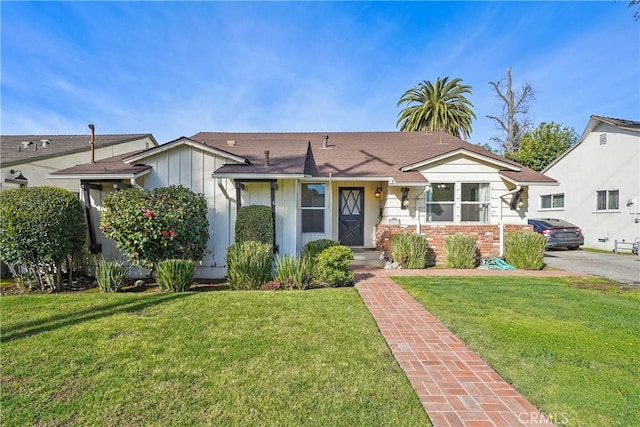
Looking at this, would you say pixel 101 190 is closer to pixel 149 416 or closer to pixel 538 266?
pixel 149 416

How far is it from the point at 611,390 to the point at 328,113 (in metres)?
17.2

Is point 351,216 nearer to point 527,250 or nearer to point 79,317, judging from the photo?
point 527,250

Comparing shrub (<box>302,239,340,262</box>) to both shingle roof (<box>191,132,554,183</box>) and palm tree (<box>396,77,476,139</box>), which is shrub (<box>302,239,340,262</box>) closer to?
shingle roof (<box>191,132,554,183</box>)

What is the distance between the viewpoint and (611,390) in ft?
8.96

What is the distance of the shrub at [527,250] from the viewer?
8750 mm

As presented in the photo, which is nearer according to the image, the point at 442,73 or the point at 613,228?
the point at 613,228

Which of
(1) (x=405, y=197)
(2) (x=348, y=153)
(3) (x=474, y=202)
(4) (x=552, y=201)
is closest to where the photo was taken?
(1) (x=405, y=197)

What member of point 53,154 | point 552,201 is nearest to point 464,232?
point 552,201

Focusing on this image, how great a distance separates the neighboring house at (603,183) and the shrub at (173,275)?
18013 millimetres

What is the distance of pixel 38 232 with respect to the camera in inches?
245

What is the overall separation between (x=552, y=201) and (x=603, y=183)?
10.4 ft

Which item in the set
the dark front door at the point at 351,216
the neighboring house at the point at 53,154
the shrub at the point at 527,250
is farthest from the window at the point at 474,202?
the neighboring house at the point at 53,154

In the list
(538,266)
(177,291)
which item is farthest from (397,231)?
(177,291)

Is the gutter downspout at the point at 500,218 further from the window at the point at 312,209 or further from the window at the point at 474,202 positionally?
the window at the point at 312,209
